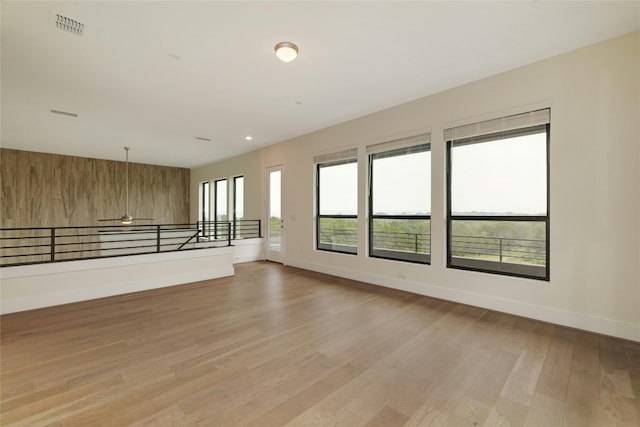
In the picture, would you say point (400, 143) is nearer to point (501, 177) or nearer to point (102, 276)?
point (501, 177)

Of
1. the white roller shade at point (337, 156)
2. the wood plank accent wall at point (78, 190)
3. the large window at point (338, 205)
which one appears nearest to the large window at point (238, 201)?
the wood plank accent wall at point (78, 190)

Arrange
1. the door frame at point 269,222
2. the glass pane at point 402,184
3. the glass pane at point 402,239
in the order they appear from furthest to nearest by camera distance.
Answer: the door frame at point 269,222 < the glass pane at point 402,239 < the glass pane at point 402,184

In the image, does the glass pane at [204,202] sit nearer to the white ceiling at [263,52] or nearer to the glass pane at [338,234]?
the white ceiling at [263,52]

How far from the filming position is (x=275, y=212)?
6.85m

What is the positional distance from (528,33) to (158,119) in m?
5.35

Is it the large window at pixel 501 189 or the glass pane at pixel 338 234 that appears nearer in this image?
the large window at pixel 501 189

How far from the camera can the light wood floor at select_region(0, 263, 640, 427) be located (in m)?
1.65

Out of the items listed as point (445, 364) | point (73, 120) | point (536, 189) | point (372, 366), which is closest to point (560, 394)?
point (445, 364)

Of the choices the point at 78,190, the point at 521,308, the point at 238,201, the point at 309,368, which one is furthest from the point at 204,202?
the point at 521,308

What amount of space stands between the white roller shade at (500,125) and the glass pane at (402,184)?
0.47 meters

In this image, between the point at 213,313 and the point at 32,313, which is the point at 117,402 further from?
the point at 32,313

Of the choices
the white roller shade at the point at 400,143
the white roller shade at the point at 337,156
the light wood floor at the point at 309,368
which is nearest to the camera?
the light wood floor at the point at 309,368

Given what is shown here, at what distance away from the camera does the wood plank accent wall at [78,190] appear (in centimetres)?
706

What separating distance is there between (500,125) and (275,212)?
4893 mm
